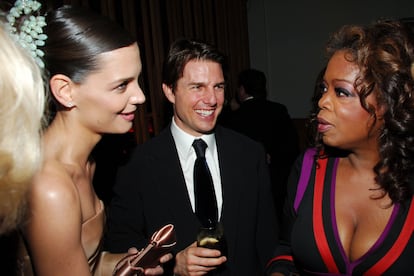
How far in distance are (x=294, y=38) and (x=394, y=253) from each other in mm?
5069

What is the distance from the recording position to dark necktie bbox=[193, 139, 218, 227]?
1720 mm

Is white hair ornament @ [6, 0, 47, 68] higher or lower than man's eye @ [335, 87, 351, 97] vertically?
higher

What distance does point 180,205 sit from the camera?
→ 69.8 inches

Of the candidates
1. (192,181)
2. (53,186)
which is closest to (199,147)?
(192,181)

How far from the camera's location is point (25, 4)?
126 centimetres

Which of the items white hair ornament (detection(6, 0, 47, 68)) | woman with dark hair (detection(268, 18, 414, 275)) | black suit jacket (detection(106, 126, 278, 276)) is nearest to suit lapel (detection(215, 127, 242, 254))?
black suit jacket (detection(106, 126, 278, 276))

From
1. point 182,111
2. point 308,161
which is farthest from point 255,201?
point 182,111

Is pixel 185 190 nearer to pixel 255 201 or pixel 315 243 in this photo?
pixel 255 201

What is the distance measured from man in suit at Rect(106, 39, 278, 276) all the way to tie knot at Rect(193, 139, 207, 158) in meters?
0.03

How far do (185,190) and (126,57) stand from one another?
2.55ft

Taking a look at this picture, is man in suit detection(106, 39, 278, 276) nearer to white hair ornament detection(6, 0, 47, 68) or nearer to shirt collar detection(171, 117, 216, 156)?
shirt collar detection(171, 117, 216, 156)

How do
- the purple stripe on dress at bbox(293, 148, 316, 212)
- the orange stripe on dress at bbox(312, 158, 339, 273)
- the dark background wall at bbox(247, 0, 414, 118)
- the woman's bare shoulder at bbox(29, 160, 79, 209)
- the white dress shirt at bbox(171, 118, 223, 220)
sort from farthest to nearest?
the dark background wall at bbox(247, 0, 414, 118) → the white dress shirt at bbox(171, 118, 223, 220) → the purple stripe on dress at bbox(293, 148, 316, 212) → the orange stripe on dress at bbox(312, 158, 339, 273) → the woman's bare shoulder at bbox(29, 160, 79, 209)

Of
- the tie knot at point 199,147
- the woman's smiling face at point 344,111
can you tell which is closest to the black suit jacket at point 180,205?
the tie knot at point 199,147

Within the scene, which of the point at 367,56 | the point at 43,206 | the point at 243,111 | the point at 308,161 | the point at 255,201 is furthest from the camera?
the point at 243,111
